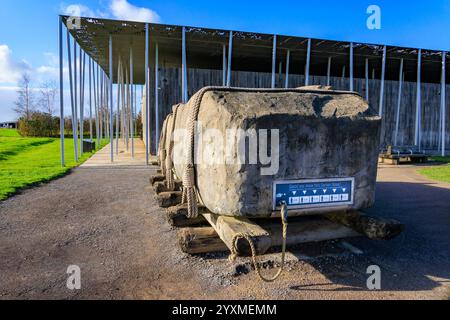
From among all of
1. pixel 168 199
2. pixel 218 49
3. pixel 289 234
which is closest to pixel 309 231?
pixel 289 234

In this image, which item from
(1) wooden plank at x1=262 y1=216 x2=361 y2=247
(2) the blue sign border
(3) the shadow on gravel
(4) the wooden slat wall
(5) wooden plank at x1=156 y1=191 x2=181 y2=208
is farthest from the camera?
(4) the wooden slat wall

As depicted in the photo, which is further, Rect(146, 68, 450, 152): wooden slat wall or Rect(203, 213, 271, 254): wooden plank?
Rect(146, 68, 450, 152): wooden slat wall

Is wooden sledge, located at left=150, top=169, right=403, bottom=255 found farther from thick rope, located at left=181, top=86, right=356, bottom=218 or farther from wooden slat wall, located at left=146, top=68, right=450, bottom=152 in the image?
wooden slat wall, located at left=146, top=68, right=450, bottom=152

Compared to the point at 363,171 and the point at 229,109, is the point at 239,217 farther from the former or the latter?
the point at 363,171

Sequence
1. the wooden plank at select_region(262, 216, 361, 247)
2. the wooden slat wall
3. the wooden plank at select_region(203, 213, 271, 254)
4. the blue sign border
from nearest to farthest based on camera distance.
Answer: the wooden plank at select_region(203, 213, 271, 254) → the blue sign border → the wooden plank at select_region(262, 216, 361, 247) → the wooden slat wall

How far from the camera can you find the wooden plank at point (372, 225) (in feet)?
9.49

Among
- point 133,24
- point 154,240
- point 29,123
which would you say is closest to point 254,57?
point 133,24

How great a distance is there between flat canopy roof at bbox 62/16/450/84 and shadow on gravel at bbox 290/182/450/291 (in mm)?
10092

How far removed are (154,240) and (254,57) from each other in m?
15.3

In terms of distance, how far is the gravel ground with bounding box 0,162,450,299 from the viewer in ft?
8.88

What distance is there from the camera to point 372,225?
2961mm

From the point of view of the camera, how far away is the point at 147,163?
38.9 feet

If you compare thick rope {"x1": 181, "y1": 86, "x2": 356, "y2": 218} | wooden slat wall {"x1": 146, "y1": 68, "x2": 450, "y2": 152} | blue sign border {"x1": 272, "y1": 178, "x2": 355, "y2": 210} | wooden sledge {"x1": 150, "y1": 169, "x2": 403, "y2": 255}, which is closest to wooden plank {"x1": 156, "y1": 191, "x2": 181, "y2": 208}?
wooden sledge {"x1": 150, "y1": 169, "x2": 403, "y2": 255}

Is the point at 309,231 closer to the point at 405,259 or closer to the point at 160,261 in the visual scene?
the point at 405,259
